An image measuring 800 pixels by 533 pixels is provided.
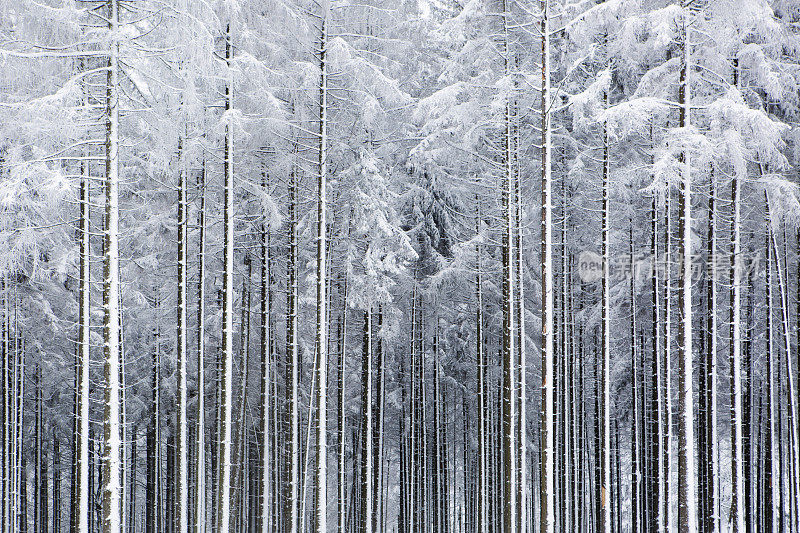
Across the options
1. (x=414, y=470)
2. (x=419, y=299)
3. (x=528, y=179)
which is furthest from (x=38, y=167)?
(x=414, y=470)

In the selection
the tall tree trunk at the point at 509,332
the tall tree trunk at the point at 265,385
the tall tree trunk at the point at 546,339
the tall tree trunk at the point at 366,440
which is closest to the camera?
the tall tree trunk at the point at 546,339

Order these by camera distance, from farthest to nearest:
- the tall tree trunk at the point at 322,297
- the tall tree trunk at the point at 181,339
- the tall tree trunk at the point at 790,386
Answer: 1. the tall tree trunk at the point at 790,386
2. the tall tree trunk at the point at 322,297
3. the tall tree trunk at the point at 181,339

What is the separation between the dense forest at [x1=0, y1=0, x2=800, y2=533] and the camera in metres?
12.7

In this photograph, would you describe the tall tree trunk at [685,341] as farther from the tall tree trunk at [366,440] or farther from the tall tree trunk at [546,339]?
the tall tree trunk at [366,440]

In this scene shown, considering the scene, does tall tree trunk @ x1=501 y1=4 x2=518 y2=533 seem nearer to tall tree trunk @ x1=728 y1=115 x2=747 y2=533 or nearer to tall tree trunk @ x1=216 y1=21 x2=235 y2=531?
tall tree trunk @ x1=728 y1=115 x2=747 y2=533

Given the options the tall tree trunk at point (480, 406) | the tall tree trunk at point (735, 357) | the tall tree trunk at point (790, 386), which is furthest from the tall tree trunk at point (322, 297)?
the tall tree trunk at point (790, 386)

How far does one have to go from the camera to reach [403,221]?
72.6 ft

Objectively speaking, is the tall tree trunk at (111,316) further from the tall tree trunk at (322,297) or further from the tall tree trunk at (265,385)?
the tall tree trunk at (265,385)

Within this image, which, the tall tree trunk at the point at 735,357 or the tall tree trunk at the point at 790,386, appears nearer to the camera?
the tall tree trunk at the point at 735,357

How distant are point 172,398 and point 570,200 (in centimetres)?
1615

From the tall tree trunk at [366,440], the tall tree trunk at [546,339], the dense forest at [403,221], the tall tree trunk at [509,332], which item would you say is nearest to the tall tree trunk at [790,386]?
the dense forest at [403,221]

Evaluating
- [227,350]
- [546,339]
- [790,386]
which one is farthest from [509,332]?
[790,386]

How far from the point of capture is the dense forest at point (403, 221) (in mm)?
12734

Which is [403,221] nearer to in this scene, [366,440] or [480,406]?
[480,406]
